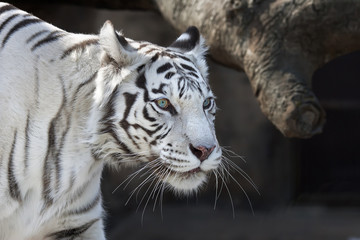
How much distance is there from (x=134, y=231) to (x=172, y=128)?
3469 mm

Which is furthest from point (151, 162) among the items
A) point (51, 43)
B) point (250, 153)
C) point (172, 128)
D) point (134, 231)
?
point (250, 153)

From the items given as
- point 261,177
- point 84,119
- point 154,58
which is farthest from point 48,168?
point 261,177

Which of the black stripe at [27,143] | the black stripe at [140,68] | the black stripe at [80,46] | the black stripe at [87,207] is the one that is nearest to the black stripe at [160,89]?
the black stripe at [140,68]

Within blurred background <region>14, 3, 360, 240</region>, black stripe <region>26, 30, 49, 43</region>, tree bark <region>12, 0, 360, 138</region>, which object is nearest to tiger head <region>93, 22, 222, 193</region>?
black stripe <region>26, 30, 49, 43</region>

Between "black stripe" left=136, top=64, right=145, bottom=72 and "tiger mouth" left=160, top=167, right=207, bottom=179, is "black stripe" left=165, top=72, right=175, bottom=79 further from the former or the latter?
"tiger mouth" left=160, top=167, right=207, bottom=179

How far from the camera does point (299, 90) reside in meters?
3.07

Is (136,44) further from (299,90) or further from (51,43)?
(299,90)

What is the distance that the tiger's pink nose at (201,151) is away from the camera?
257 centimetres

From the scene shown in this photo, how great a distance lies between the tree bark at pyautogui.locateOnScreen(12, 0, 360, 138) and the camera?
305cm

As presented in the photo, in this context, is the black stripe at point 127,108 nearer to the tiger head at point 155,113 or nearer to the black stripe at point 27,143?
the tiger head at point 155,113

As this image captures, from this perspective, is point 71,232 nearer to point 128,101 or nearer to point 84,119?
point 84,119

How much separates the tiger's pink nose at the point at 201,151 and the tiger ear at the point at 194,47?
43 cm

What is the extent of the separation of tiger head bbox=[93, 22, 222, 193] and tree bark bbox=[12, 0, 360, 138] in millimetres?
475

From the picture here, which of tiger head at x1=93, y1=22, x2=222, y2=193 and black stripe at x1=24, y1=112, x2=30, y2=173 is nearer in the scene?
tiger head at x1=93, y1=22, x2=222, y2=193
